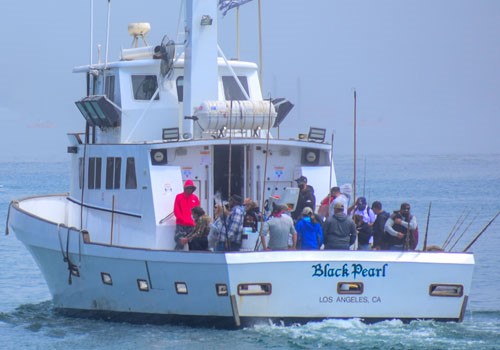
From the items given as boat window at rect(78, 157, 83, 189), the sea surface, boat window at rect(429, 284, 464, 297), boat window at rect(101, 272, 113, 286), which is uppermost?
boat window at rect(78, 157, 83, 189)

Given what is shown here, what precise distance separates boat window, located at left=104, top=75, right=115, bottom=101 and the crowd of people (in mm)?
3289

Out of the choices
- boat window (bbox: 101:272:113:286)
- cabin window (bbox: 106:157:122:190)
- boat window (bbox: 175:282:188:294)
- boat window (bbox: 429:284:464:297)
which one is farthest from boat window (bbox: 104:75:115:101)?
boat window (bbox: 429:284:464:297)

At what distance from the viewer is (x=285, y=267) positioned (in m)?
18.5

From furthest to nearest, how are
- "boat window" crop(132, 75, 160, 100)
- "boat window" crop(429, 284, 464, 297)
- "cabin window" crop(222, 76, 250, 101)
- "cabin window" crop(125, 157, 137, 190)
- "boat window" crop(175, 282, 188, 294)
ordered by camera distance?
"cabin window" crop(222, 76, 250, 101), "boat window" crop(132, 75, 160, 100), "cabin window" crop(125, 157, 137, 190), "boat window" crop(175, 282, 188, 294), "boat window" crop(429, 284, 464, 297)

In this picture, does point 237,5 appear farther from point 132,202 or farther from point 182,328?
point 182,328

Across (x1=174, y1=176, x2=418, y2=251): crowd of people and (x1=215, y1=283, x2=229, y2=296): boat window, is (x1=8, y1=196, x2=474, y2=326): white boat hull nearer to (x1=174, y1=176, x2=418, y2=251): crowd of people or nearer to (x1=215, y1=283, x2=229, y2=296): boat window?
(x1=215, y1=283, x2=229, y2=296): boat window

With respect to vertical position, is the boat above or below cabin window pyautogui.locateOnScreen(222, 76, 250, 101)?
below

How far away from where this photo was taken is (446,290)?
19000 mm

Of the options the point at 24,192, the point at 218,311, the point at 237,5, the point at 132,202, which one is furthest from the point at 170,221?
the point at 24,192

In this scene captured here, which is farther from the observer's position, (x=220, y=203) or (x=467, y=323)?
(x=220, y=203)

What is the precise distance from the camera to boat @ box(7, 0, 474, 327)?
18625 millimetres

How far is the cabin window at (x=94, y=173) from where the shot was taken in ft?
72.6

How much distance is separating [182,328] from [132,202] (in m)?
2.58

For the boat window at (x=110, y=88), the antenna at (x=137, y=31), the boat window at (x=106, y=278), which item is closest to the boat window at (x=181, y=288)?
the boat window at (x=106, y=278)
